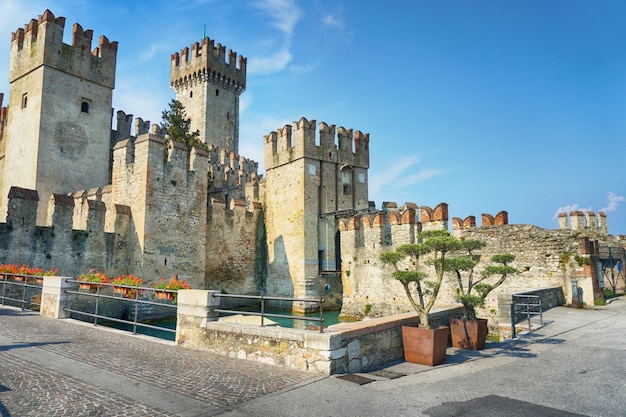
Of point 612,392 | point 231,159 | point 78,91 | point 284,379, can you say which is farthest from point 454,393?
point 231,159

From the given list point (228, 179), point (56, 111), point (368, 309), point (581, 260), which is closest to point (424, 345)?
point (581, 260)

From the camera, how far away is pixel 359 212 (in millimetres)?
25188

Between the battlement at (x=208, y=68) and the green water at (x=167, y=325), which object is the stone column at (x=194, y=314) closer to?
the green water at (x=167, y=325)

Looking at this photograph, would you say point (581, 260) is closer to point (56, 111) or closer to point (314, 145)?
point (314, 145)

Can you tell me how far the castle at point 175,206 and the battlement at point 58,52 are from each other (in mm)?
71

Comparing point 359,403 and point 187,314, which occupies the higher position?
point 187,314

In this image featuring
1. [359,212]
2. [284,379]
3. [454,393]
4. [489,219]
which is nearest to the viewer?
[454,393]

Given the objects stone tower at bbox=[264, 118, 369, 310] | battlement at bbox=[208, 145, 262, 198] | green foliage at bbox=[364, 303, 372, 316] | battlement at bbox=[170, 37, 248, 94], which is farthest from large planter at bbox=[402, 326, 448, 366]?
battlement at bbox=[170, 37, 248, 94]

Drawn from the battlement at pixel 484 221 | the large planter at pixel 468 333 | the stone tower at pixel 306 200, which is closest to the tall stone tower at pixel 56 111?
the stone tower at pixel 306 200

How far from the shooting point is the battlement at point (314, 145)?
81.1 ft

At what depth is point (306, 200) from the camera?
79.0ft

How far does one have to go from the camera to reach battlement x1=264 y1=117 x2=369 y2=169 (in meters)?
24.7

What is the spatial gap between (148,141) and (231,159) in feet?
55.6

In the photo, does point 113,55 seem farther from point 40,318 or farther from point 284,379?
point 284,379
